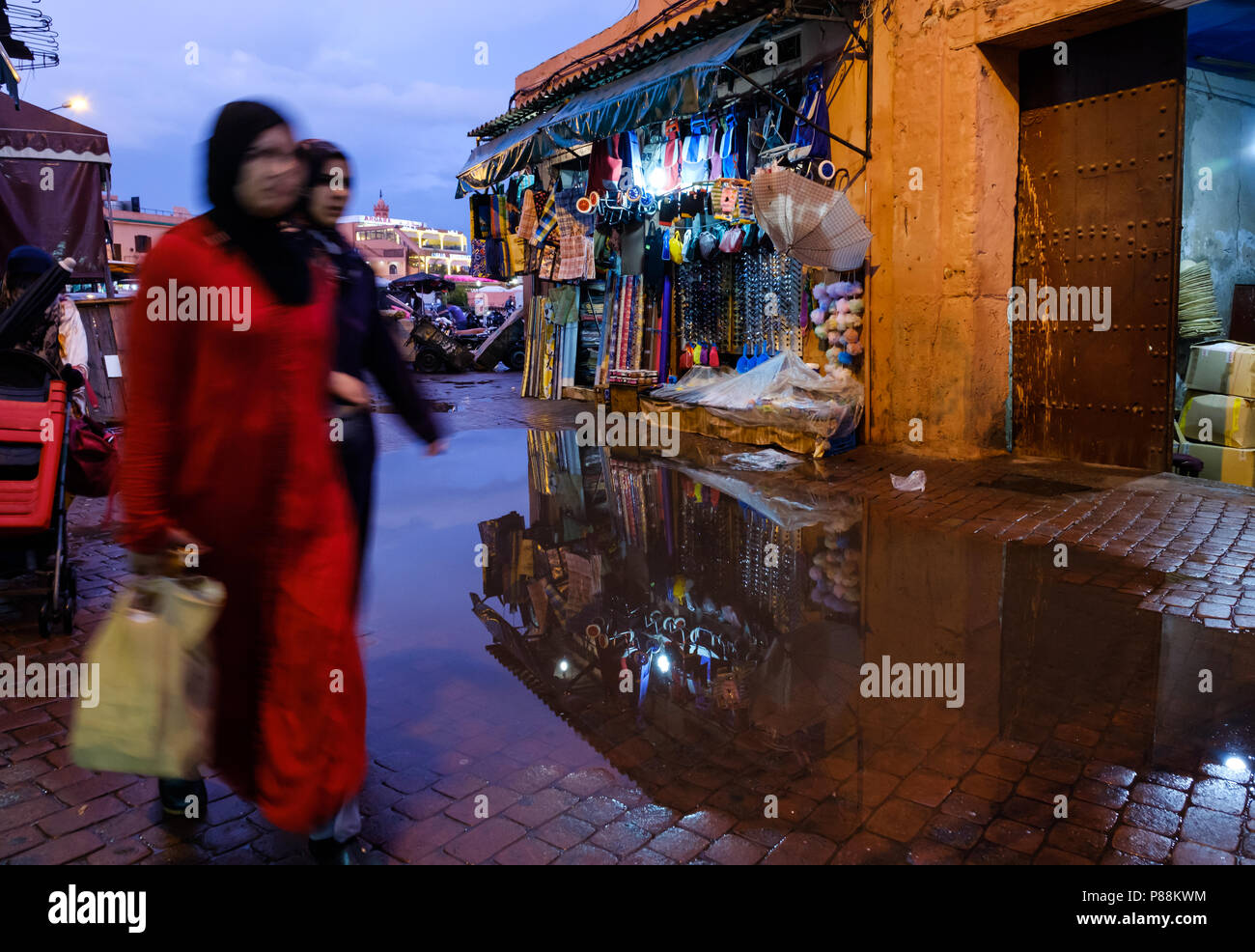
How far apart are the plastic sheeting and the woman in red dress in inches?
273

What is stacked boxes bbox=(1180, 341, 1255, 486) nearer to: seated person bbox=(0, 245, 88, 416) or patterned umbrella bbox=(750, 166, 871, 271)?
patterned umbrella bbox=(750, 166, 871, 271)

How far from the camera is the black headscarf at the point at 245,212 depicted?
240cm

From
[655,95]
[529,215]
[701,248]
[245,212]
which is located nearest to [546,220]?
[529,215]

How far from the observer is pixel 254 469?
7.93ft

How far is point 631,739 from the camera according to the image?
11.4 feet

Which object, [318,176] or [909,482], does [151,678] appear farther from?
[909,482]

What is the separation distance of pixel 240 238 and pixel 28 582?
4263mm

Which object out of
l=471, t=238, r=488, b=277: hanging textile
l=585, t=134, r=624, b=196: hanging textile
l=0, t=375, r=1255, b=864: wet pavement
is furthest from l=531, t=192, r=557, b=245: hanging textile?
l=0, t=375, r=1255, b=864: wet pavement

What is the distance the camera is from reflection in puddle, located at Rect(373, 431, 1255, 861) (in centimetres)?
304

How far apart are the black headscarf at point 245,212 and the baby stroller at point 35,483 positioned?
287 centimetres

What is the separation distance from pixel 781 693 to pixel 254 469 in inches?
95.6

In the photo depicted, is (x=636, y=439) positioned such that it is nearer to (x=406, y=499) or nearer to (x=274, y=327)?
(x=406, y=499)

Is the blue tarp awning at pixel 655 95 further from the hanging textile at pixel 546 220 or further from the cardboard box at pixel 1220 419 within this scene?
the cardboard box at pixel 1220 419

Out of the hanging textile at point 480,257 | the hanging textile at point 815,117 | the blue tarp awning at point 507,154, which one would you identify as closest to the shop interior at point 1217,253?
the hanging textile at point 815,117
